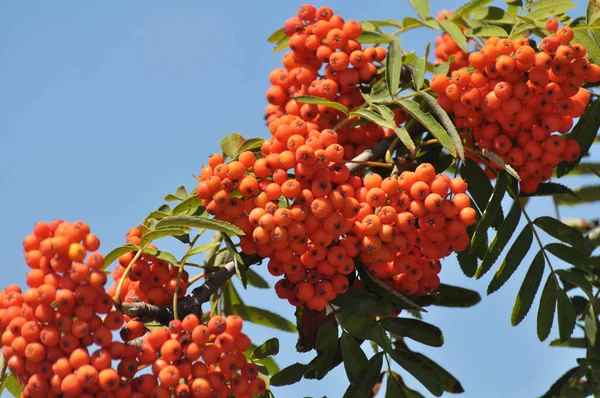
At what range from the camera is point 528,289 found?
4.31 metres

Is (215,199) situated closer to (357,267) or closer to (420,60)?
(357,267)

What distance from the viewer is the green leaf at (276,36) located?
4.78m

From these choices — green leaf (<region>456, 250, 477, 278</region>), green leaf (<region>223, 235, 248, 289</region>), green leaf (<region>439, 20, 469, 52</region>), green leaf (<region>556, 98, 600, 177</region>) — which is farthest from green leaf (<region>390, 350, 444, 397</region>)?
green leaf (<region>439, 20, 469, 52</region>)

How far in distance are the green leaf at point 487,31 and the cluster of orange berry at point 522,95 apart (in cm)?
38

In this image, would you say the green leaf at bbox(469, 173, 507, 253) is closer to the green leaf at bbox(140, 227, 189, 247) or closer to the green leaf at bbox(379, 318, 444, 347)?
the green leaf at bbox(379, 318, 444, 347)

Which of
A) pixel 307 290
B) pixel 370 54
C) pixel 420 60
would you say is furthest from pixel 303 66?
pixel 307 290

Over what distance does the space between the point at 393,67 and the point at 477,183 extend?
71 centimetres

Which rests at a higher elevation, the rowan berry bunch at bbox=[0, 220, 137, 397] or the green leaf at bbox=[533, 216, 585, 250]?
the green leaf at bbox=[533, 216, 585, 250]

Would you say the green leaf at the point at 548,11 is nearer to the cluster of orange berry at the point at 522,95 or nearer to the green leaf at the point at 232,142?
the cluster of orange berry at the point at 522,95

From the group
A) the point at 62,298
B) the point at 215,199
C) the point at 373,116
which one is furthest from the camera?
the point at 373,116

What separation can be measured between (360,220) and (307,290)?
0.37 metres

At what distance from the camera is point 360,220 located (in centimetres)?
371

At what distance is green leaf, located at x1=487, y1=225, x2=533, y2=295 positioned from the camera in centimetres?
420

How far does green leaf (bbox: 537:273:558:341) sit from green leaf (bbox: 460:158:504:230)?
39 centimetres
